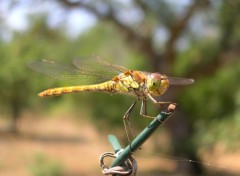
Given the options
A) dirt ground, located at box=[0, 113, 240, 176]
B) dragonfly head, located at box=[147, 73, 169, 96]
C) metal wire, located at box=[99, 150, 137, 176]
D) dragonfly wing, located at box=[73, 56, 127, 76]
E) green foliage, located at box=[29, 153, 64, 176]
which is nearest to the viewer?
metal wire, located at box=[99, 150, 137, 176]

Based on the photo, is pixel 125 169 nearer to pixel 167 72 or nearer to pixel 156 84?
pixel 156 84

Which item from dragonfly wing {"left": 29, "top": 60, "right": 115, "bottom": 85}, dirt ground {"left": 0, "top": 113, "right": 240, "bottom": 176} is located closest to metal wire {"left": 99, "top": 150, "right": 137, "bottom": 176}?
dragonfly wing {"left": 29, "top": 60, "right": 115, "bottom": 85}

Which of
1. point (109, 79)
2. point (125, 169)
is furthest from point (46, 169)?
point (125, 169)

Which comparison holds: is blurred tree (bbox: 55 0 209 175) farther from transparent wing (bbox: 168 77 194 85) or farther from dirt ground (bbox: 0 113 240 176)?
transparent wing (bbox: 168 77 194 85)

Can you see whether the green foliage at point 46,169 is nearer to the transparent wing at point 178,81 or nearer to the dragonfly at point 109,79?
the dragonfly at point 109,79

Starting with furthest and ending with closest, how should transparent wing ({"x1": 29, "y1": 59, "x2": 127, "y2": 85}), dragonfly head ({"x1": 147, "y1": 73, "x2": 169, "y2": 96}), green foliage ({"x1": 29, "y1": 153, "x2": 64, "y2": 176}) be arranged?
green foliage ({"x1": 29, "y1": 153, "x2": 64, "y2": 176}), transparent wing ({"x1": 29, "y1": 59, "x2": 127, "y2": 85}), dragonfly head ({"x1": 147, "y1": 73, "x2": 169, "y2": 96})

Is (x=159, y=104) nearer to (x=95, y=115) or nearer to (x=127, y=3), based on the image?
(x=127, y=3)

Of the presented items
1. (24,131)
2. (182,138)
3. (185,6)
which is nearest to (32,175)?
(182,138)
